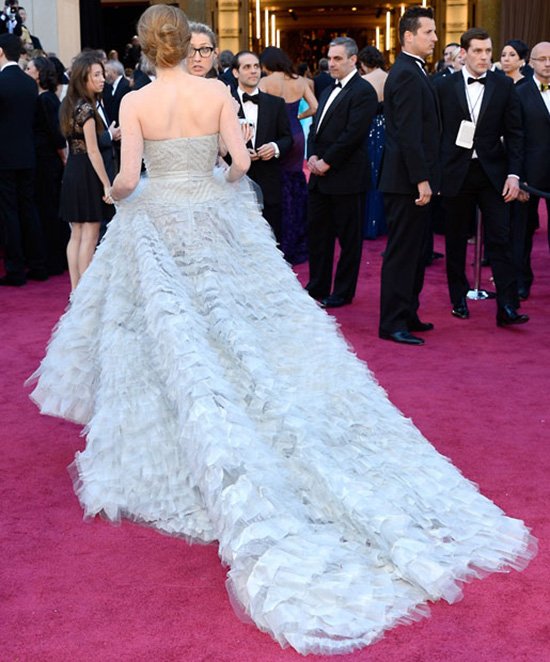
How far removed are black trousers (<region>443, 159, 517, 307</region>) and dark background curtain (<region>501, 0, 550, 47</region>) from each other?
15.9 meters

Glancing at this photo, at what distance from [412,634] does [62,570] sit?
1082 millimetres

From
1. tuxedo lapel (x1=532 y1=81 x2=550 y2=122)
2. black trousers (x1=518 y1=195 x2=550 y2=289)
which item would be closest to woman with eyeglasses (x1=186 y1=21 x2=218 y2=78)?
tuxedo lapel (x1=532 y1=81 x2=550 y2=122)

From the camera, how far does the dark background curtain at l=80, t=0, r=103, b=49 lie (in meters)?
19.4

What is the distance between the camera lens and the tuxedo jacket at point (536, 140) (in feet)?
21.4

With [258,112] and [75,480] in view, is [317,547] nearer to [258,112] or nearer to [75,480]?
[75,480]

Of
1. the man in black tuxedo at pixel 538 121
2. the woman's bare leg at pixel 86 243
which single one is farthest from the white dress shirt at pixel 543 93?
the woman's bare leg at pixel 86 243

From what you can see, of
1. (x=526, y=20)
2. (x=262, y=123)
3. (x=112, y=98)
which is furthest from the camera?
(x=526, y=20)

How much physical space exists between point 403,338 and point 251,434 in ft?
9.46

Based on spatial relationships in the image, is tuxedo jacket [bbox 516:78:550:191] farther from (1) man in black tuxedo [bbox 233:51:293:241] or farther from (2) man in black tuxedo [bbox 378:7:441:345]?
(1) man in black tuxedo [bbox 233:51:293:241]

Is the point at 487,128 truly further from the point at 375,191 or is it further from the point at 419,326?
the point at 375,191

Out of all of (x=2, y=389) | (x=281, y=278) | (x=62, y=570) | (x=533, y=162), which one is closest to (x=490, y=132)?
(x=533, y=162)

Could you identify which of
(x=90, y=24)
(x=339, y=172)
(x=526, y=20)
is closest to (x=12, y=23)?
(x=339, y=172)

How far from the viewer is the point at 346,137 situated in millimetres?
6477

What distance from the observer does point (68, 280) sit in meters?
7.98
